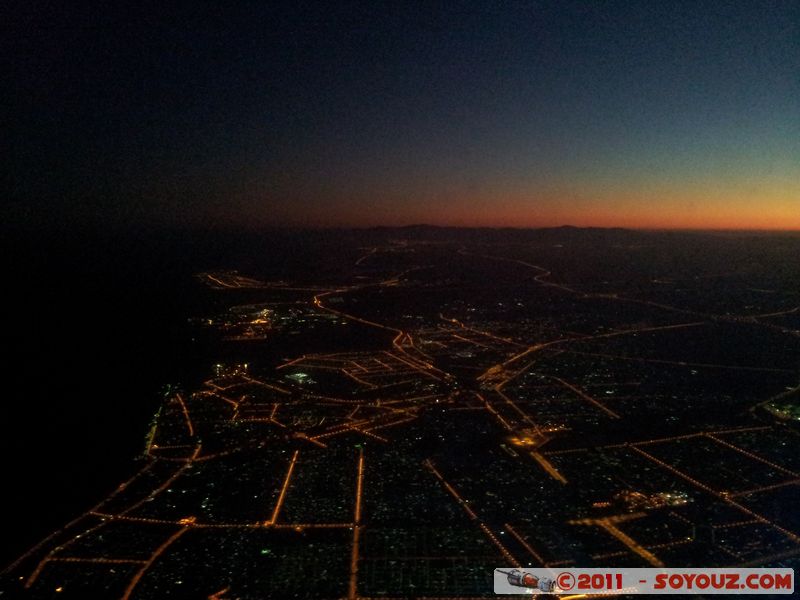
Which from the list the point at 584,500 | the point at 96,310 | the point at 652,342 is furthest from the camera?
the point at 96,310

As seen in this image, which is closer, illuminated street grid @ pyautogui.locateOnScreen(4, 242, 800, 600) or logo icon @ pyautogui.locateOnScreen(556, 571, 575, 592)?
logo icon @ pyautogui.locateOnScreen(556, 571, 575, 592)

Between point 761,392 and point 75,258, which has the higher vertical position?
point 75,258

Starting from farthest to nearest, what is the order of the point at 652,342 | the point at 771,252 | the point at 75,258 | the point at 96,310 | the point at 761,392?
the point at 771,252 < the point at 75,258 < the point at 96,310 < the point at 652,342 < the point at 761,392

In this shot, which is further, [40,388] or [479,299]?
[479,299]

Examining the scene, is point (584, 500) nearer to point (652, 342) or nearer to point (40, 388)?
point (652, 342)

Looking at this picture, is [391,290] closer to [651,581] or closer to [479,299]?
[479,299]

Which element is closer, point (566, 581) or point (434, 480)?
point (566, 581)

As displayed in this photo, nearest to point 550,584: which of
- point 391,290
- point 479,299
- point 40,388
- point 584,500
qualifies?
point 584,500

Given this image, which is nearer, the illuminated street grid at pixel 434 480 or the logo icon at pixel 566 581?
the logo icon at pixel 566 581
